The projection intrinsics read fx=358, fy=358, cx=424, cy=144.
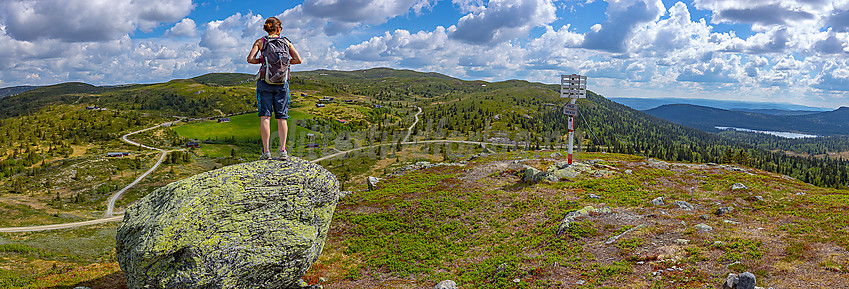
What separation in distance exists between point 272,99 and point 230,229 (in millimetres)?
5527

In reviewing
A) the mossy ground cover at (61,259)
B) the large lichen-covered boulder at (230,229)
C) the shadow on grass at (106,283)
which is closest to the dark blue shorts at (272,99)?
the large lichen-covered boulder at (230,229)

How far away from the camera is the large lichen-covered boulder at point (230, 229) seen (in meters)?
13.3

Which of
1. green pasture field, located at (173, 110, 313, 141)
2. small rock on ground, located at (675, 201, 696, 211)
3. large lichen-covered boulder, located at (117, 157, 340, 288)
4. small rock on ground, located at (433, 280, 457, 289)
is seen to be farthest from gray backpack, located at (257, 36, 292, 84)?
green pasture field, located at (173, 110, 313, 141)

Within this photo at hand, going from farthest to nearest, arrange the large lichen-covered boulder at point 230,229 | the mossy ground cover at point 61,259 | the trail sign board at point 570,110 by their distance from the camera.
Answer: the trail sign board at point 570,110
the mossy ground cover at point 61,259
the large lichen-covered boulder at point 230,229

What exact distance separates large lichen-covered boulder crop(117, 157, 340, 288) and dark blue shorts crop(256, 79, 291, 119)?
3162mm

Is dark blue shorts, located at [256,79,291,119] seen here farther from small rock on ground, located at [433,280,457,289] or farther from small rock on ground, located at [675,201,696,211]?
small rock on ground, located at [675,201,696,211]

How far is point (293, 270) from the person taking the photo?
1645 cm

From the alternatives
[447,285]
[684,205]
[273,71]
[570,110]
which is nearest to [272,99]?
[273,71]

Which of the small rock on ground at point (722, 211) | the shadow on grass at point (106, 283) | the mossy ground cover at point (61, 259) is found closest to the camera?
the shadow on grass at point (106, 283)

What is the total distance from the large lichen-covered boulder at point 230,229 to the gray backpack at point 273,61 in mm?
4541

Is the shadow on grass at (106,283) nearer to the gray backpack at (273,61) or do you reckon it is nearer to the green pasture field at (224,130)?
the gray backpack at (273,61)

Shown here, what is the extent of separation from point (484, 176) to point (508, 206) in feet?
43.9

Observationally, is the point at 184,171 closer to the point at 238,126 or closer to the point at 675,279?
the point at 238,126

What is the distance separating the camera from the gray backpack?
1366 cm
